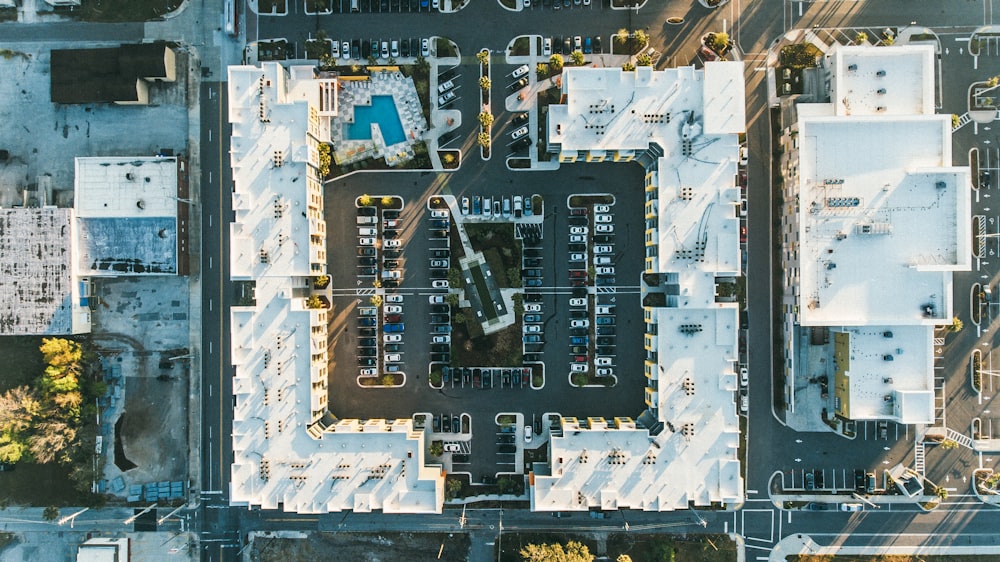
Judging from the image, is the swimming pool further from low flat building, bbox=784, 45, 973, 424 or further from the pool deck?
low flat building, bbox=784, 45, 973, 424

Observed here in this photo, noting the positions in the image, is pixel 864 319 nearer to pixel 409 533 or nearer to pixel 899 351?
pixel 899 351

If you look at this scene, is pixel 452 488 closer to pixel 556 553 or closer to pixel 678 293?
pixel 556 553

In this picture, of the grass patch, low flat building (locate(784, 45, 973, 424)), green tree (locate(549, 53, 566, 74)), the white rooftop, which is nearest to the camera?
low flat building (locate(784, 45, 973, 424))

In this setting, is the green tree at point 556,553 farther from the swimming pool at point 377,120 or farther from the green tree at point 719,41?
the green tree at point 719,41

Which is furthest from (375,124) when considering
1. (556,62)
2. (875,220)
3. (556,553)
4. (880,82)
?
(875,220)

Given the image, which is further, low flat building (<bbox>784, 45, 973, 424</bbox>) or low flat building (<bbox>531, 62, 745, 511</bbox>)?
low flat building (<bbox>784, 45, 973, 424</bbox>)

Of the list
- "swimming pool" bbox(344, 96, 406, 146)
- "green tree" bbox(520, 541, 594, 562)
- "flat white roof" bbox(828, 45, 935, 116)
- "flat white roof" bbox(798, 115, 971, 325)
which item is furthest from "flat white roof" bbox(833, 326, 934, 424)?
"swimming pool" bbox(344, 96, 406, 146)

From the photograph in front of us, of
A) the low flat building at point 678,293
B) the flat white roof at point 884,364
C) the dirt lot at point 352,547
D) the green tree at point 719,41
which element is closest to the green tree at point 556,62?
the low flat building at point 678,293

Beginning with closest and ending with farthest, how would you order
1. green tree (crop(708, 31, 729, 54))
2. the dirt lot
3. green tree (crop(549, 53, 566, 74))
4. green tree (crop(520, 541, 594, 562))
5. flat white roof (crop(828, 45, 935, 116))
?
flat white roof (crop(828, 45, 935, 116))
green tree (crop(520, 541, 594, 562))
green tree (crop(708, 31, 729, 54))
green tree (crop(549, 53, 566, 74))
the dirt lot
